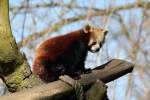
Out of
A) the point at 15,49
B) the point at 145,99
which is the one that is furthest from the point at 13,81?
the point at 145,99

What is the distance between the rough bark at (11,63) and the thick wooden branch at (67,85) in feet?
0.54

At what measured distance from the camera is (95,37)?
10.4 ft

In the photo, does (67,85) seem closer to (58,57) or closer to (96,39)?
(58,57)

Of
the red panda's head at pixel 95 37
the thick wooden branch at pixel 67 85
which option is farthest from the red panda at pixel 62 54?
the thick wooden branch at pixel 67 85

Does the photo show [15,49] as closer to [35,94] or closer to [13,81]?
[13,81]

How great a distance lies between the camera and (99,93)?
5.71 feet

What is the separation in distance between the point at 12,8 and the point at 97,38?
12.1 feet

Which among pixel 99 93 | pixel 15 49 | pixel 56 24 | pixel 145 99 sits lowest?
pixel 145 99

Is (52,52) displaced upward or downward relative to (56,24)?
upward

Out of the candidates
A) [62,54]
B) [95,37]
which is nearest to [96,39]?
[95,37]

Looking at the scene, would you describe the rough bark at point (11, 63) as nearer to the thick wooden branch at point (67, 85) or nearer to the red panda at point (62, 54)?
the thick wooden branch at point (67, 85)

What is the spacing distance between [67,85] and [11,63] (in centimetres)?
26

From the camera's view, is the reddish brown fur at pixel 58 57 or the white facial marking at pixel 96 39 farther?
the white facial marking at pixel 96 39

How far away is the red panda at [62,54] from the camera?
8.02 ft
